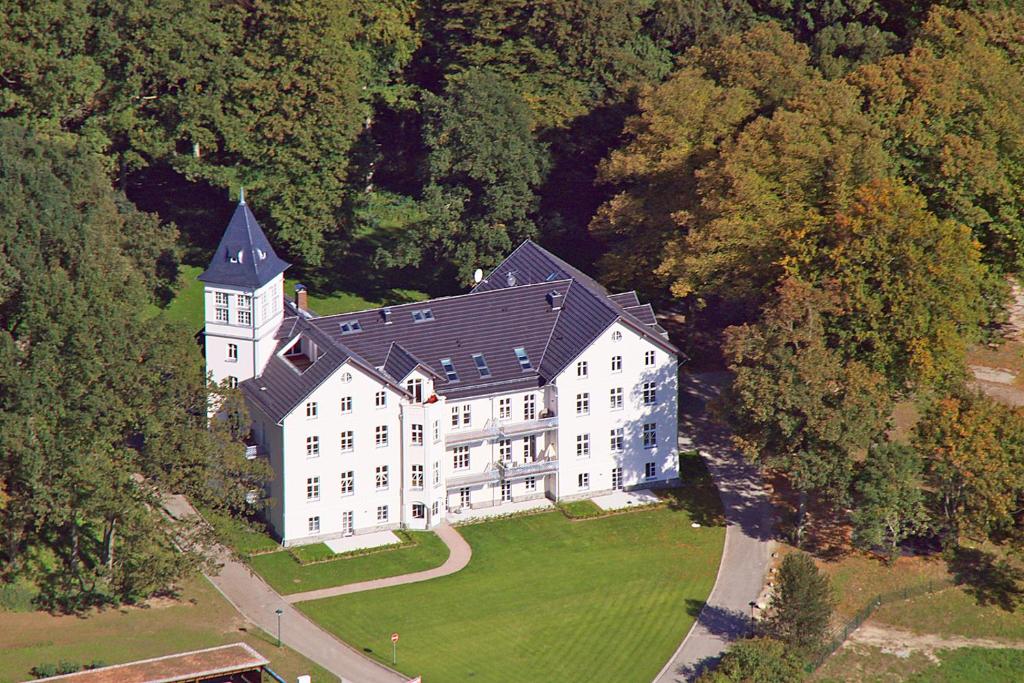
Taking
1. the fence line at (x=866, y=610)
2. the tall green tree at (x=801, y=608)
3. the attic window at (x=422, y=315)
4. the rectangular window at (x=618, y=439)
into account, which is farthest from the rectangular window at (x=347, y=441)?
the fence line at (x=866, y=610)

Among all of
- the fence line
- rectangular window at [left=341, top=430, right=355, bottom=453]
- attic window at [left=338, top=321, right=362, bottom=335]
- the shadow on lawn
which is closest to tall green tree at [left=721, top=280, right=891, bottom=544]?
the fence line

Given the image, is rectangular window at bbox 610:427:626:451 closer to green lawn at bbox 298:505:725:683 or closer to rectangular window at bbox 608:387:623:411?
rectangular window at bbox 608:387:623:411

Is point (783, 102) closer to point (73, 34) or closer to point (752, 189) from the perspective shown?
point (752, 189)

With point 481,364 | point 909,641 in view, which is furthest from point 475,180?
point 909,641

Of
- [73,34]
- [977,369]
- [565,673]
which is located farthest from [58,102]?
[977,369]

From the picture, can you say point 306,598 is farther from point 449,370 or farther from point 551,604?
point 449,370
